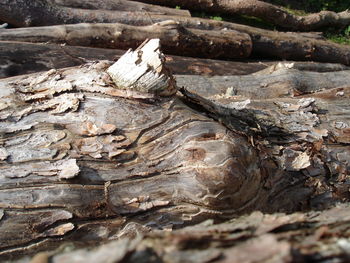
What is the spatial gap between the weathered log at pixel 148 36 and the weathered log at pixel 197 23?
0.33 m

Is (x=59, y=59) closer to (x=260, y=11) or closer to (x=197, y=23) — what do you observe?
(x=197, y=23)

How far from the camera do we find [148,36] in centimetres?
409

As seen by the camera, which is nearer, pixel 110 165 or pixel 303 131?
pixel 110 165

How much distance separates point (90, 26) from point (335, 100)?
2165mm

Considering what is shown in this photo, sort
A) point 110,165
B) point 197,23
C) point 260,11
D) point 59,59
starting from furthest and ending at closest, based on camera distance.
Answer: point 260,11, point 197,23, point 59,59, point 110,165

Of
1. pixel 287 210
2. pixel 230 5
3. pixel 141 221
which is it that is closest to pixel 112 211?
pixel 141 221

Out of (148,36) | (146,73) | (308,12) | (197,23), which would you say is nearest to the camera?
(146,73)

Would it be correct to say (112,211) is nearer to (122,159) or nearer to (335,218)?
(122,159)

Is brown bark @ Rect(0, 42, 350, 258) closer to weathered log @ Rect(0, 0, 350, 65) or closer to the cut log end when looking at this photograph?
the cut log end

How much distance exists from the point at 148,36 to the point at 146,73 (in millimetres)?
2158

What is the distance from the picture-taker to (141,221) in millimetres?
1835

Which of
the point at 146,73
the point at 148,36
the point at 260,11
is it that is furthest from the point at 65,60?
the point at 260,11

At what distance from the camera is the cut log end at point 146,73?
201 cm

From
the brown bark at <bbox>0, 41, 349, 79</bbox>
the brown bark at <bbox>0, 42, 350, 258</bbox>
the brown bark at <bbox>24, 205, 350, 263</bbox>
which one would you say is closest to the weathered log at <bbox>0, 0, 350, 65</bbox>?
the brown bark at <bbox>0, 41, 349, 79</bbox>
